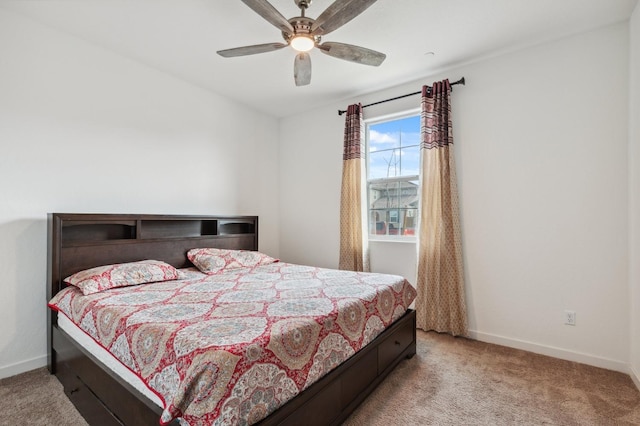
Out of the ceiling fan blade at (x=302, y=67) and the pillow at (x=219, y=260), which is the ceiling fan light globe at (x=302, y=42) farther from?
the pillow at (x=219, y=260)

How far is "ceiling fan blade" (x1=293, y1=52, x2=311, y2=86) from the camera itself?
2.33 m

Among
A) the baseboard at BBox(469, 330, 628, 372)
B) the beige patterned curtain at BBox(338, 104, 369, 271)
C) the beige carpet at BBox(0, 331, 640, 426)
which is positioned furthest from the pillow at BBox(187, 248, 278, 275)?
the baseboard at BBox(469, 330, 628, 372)

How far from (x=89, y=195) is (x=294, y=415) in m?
2.59

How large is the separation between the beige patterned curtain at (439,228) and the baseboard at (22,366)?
3388 mm

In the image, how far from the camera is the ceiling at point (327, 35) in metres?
2.28

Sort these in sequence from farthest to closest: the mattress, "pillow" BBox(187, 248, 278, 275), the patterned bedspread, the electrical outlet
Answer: "pillow" BBox(187, 248, 278, 275)
the electrical outlet
the mattress
the patterned bedspread

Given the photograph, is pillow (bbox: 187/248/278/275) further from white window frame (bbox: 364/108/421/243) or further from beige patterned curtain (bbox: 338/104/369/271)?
white window frame (bbox: 364/108/421/243)

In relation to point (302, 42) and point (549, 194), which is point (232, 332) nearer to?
point (302, 42)

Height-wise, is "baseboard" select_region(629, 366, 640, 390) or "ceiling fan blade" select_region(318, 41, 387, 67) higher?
"ceiling fan blade" select_region(318, 41, 387, 67)

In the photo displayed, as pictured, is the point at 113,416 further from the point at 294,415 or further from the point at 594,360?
the point at 594,360

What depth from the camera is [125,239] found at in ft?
9.22

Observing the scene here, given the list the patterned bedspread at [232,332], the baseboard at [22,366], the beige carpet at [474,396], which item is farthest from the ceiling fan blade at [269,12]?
the baseboard at [22,366]

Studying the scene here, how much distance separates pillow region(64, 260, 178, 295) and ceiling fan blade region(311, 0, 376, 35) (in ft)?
7.22

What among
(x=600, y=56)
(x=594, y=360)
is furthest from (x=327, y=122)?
(x=594, y=360)
